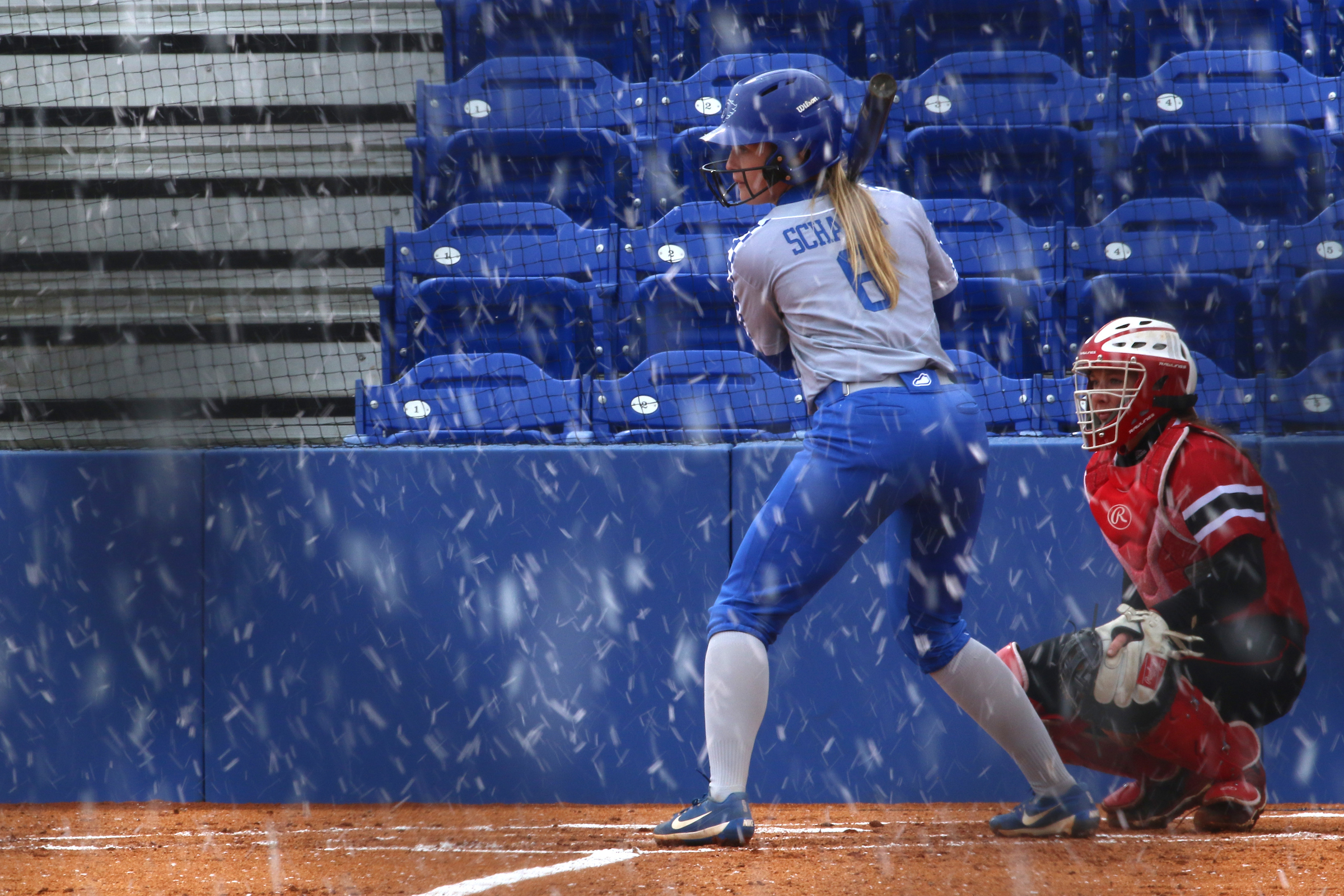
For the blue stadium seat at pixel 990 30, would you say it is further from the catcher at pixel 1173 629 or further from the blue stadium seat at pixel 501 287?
the catcher at pixel 1173 629

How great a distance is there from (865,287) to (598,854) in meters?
1.30

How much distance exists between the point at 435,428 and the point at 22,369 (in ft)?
5.58

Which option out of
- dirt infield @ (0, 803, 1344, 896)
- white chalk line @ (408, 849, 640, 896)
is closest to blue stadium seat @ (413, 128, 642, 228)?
dirt infield @ (0, 803, 1344, 896)

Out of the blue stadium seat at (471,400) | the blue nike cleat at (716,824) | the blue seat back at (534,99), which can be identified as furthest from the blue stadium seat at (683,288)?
the blue nike cleat at (716,824)

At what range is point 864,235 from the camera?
221 centimetres

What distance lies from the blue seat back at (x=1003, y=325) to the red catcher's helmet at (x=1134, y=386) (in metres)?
1.44

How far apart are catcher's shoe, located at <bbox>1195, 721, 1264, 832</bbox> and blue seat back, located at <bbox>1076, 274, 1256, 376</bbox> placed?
2.02m

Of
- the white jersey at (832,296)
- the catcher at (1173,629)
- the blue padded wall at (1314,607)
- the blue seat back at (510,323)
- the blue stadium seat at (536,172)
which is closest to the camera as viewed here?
the white jersey at (832,296)

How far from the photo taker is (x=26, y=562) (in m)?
3.18

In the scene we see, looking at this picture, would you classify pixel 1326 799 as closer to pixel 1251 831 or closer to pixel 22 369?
pixel 1251 831

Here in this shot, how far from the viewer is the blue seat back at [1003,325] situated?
167 inches

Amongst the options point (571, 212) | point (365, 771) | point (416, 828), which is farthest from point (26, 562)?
point (571, 212)

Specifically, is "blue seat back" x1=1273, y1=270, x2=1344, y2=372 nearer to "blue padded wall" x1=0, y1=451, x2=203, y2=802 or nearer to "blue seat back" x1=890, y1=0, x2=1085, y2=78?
"blue seat back" x1=890, y1=0, x2=1085, y2=78

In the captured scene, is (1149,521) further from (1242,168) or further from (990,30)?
(990,30)
